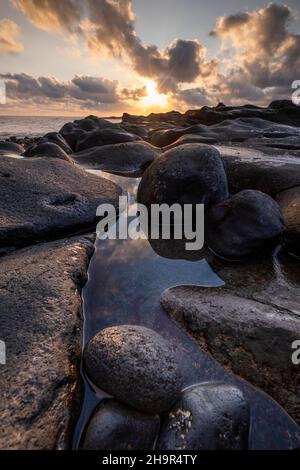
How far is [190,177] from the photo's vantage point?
3453mm

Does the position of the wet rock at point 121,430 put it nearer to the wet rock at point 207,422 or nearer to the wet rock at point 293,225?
the wet rock at point 207,422

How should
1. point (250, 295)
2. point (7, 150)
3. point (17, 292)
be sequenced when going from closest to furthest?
point (17, 292) < point (250, 295) < point (7, 150)

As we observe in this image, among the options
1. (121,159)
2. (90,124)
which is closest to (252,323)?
(121,159)

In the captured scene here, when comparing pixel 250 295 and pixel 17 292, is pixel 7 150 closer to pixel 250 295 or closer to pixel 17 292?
pixel 17 292

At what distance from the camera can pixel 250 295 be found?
7.61 feet

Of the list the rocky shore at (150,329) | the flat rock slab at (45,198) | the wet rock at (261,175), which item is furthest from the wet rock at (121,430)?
the wet rock at (261,175)

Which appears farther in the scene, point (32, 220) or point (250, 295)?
point (32, 220)

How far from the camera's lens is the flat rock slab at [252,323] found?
5.45 ft

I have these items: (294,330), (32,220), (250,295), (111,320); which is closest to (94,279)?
(111,320)

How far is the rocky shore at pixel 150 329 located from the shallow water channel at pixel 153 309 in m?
0.05

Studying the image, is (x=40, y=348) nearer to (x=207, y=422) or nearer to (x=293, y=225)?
(x=207, y=422)

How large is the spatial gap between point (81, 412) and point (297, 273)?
87.1 inches

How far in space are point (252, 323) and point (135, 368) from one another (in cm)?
89

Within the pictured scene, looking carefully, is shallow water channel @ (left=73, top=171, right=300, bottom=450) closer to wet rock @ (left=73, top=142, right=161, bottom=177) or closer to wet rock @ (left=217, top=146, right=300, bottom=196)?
wet rock @ (left=217, top=146, right=300, bottom=196)
